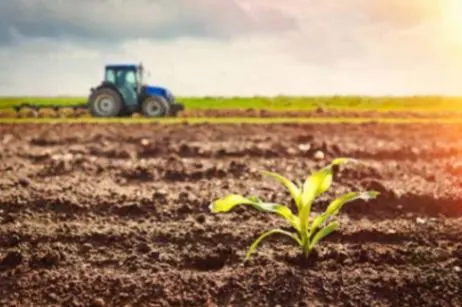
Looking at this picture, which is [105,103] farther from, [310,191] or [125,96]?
[310,191]

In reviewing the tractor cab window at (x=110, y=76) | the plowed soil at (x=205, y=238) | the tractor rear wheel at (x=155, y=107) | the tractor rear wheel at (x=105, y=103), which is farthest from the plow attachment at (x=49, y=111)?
the plowed soil at (x=205, y=238)

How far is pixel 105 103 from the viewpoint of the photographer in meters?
18.5

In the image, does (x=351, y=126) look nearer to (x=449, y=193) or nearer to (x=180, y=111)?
(x=180, y=111)

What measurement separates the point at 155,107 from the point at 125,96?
93 centimetres

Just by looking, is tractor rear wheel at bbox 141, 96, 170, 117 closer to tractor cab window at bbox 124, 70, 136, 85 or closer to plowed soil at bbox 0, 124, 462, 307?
tractor cab window at bbox 124, 70, 136, 85

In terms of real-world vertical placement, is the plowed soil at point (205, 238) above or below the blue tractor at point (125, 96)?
below

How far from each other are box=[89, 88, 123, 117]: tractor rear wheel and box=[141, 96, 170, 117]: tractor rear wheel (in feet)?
2.29

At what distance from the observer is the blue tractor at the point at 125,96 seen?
18.4 m

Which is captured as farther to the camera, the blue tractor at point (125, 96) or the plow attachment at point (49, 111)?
the plow attachment at point (49, 111)

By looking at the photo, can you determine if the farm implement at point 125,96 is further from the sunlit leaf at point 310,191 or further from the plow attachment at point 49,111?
the sunlit leaf at point 310,191

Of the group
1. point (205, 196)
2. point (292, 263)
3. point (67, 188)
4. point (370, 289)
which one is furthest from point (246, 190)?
point (370, 289)

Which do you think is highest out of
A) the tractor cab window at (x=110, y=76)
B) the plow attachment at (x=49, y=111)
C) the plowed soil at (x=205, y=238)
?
the tractor cab window at (x=110, y=76)

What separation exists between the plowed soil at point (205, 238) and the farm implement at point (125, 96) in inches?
405

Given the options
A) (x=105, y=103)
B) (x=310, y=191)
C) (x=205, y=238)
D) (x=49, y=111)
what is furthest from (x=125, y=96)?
(x=310, y=191)
